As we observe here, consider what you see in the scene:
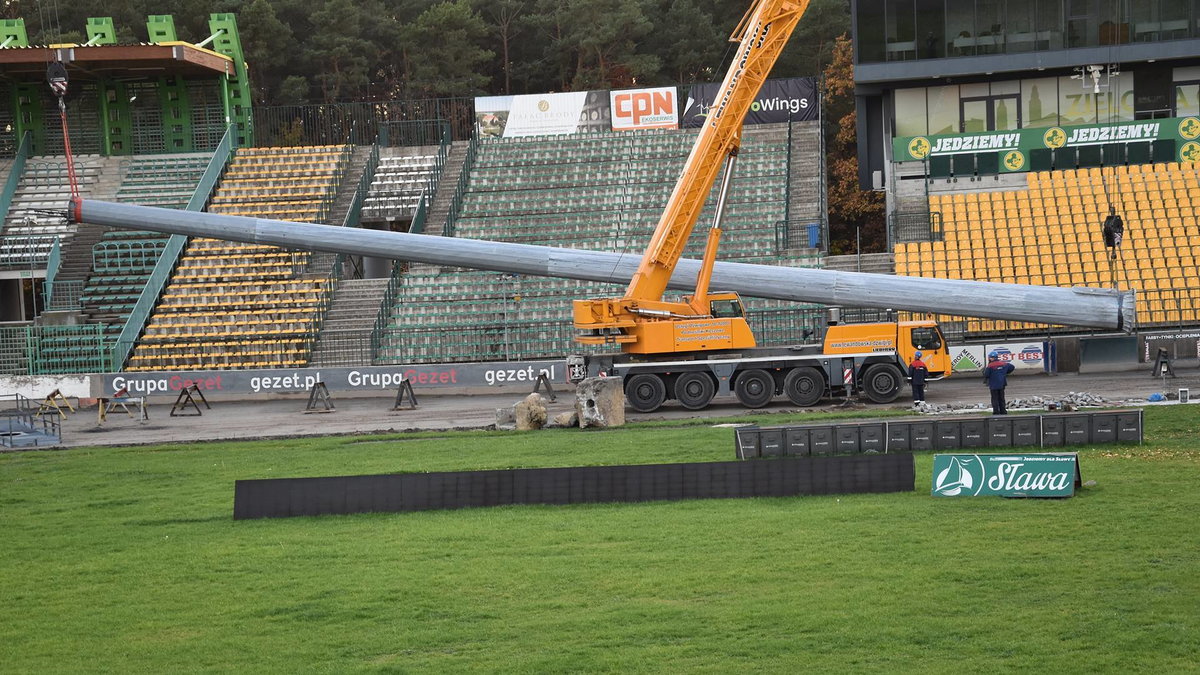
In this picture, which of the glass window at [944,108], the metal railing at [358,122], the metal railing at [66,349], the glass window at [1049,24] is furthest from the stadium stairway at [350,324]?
the glass window at [1049,24]

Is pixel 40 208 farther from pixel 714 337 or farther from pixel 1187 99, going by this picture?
pixel 1187 99

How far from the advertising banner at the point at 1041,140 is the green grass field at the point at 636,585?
2721cm

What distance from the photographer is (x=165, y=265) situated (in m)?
44.2

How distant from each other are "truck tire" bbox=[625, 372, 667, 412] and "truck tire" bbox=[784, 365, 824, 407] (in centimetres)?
283

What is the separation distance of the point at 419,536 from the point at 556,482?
2415 millimetres

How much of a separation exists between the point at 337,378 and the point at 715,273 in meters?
11.1

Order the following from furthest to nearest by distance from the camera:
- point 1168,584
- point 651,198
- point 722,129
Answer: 1. point 651,198
2. point 722,129
3. point 1168,584

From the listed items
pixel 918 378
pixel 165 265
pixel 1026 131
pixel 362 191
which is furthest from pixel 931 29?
pixel 165 265

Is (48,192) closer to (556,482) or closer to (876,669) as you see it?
(556,482)

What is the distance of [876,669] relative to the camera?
9.66 meters

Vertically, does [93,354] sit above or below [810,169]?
below

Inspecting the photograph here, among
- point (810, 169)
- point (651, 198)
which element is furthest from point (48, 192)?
point (810, 169)

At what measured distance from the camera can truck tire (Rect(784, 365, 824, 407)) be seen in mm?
29062

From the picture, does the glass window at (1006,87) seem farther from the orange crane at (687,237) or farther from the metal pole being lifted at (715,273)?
the orange crane at (687,237)
